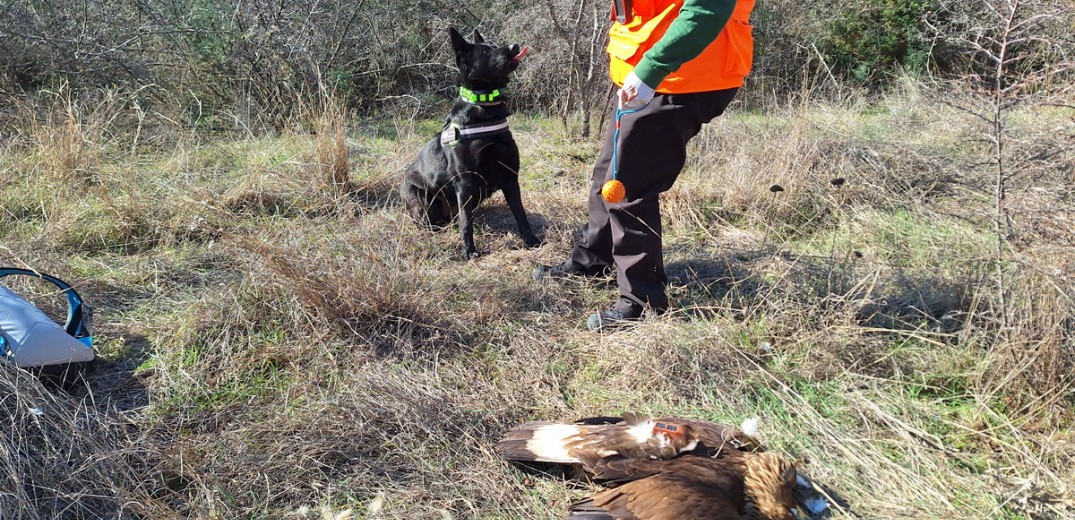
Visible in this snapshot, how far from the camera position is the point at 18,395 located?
2.05 metres

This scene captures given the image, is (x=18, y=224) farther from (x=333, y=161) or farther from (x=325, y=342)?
(x=325, y=342)

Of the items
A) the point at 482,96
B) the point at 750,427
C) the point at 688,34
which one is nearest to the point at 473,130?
the point at 482,96

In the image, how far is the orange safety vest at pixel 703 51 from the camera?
8.26 feet

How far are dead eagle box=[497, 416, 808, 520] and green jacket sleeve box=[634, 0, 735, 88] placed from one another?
4.06 feet

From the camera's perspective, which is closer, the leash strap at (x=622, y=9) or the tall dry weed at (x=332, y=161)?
the leash strap at (x=622, y=9)

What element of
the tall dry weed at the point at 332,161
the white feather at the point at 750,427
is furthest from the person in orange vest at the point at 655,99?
the tall dry weed at the point at 332,161

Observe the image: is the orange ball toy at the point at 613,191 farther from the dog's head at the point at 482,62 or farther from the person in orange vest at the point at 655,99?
the dog's head at the point at 482,62

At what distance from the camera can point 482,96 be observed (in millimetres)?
3830

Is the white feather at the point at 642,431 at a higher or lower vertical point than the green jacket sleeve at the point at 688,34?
lower

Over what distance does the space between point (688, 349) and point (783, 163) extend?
7.63 feet

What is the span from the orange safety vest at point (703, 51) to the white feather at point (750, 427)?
4.12 feet

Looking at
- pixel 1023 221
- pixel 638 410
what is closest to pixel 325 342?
pixel 638 410

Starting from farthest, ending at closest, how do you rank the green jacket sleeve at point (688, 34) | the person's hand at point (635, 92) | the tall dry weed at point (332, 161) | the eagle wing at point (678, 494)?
the tall dry weed at point (332, 161), the person's hand at point (635, 92), the green jacket sleeve at point (688, 34), the eagle wing at point (678, 494)

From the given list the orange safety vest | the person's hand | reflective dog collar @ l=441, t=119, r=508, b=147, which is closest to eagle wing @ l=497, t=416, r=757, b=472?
the person's hand
